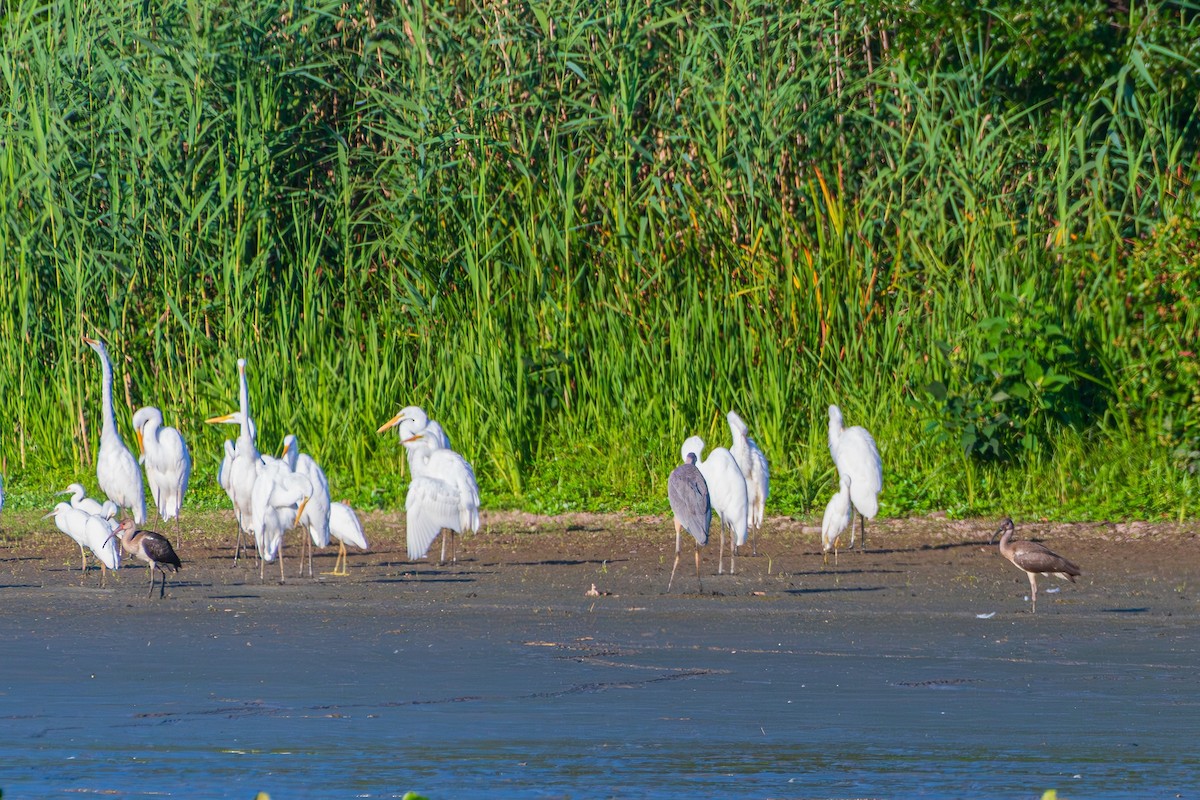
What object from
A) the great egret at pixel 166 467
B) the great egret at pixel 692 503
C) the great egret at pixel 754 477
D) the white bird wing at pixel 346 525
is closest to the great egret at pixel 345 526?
the white bird wing at pixel 346 525

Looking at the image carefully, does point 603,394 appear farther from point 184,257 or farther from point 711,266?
point 184,257

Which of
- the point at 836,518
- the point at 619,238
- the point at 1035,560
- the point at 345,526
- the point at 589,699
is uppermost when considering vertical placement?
the point at 619,238

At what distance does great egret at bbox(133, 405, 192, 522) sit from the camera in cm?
1214

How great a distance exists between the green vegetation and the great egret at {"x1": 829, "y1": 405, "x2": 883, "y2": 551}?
3.66 feet

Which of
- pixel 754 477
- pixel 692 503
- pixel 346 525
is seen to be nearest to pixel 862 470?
pixel 754 477

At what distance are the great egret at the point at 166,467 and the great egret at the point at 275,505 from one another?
1993 millimetres

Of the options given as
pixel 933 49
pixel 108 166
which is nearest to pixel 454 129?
pixel 108 166

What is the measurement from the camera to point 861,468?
36.1ft

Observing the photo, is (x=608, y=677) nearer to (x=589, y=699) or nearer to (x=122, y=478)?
(x=589, y=699)

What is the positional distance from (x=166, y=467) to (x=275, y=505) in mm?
2301

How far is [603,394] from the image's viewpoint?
1354 centimetres

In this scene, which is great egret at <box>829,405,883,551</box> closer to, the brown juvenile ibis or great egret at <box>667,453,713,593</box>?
great egret at <box>667,453,713,593</box>

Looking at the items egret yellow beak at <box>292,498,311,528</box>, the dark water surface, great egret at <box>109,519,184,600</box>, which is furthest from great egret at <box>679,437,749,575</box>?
great egret at <box>109,519,184,600</box>

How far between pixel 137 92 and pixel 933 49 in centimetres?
595
